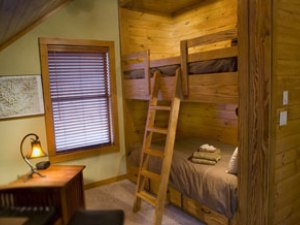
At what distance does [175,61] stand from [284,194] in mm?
1596

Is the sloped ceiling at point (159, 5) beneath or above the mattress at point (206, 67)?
above

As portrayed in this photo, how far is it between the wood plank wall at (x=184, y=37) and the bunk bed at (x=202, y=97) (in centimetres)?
50

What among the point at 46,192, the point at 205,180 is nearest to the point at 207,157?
the point at 205,180

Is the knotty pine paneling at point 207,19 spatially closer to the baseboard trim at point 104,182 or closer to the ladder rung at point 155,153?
the ladder rung at point 155,153

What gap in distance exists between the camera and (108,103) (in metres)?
3.72

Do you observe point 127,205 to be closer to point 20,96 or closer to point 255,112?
point 20,96

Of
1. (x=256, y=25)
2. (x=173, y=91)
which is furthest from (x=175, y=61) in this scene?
(x=256, y=25)

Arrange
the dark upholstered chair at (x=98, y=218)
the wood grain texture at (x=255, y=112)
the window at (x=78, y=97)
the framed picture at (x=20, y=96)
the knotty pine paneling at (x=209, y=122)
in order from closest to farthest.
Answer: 1. the dark upholstered chair at (x=98, y=218)
2. the wood grain texture at (x=255, y=112)
3. the framed picture at (x=20, y=96)
4. the window at (x=78, y=97)
5. the knotty pine paneling at (x=209, y=122)

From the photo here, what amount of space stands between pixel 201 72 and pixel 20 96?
213 cm

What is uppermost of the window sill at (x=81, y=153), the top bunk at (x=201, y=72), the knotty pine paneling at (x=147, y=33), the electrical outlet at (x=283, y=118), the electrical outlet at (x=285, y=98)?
the knotty pine paneling at (x=147, y=33)

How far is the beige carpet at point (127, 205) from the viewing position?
2.69m

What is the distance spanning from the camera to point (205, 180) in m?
2.41

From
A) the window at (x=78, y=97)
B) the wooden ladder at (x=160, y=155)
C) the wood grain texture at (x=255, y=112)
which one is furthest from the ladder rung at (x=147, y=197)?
the window at (x=78, y=97)

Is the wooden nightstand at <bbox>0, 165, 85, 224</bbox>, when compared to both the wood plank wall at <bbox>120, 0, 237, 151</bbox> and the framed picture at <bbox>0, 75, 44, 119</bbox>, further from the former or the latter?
the wood plank wall at <bbox>120, 0, 237, 151</bbox>
